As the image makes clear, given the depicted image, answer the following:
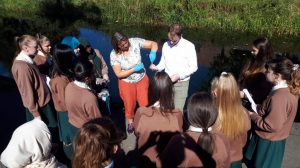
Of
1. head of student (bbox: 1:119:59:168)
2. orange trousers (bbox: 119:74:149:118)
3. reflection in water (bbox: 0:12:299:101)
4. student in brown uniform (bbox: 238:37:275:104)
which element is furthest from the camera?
reflection in water (bbox: 0:12:299:101)

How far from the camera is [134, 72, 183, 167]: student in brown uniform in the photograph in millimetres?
1764

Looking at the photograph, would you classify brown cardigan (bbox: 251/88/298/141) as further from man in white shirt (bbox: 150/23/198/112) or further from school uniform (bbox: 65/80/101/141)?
school uniform (bbox: 65/80/101/141)

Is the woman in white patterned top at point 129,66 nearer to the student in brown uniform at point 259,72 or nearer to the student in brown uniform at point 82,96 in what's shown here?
the student in brown uniform at point 82,96

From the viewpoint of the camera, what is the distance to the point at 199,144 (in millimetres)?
1331

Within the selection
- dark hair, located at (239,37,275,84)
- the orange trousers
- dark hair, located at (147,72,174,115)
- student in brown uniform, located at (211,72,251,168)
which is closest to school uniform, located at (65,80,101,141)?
dark hair, located at (147,72,174,115)

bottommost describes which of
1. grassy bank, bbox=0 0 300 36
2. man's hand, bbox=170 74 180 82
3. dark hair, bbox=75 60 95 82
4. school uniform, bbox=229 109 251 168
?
school uniform, bbox=229 109 251 168

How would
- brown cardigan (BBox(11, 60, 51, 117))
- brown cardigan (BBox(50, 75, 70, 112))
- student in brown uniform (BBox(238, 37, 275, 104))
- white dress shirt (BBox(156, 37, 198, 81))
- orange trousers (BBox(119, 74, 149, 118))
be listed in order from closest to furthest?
brown cardigan (BBox(11, 60, 51, 117)) < brown cardigan (BBox(50, 75, 70, 112)) < student in brown uniform (BBox(238, 37, 275, 104)) < white dress shirt (BBox(156, 37, 198, 81)) < orange trousers (BBox(119, 74, 149, 118))

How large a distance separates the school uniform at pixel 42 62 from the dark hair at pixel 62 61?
1.67 feet

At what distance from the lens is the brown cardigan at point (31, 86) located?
88.4 inches

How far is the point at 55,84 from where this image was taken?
2375mm

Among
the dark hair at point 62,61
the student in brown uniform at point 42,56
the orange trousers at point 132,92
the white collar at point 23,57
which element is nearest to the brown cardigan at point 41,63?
the student in brown uniform at point 42,56

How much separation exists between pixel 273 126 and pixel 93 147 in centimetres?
147

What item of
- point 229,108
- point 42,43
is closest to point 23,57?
point 42,43

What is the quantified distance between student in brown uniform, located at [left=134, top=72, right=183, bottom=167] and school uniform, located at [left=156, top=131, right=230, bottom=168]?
0.34 meters
